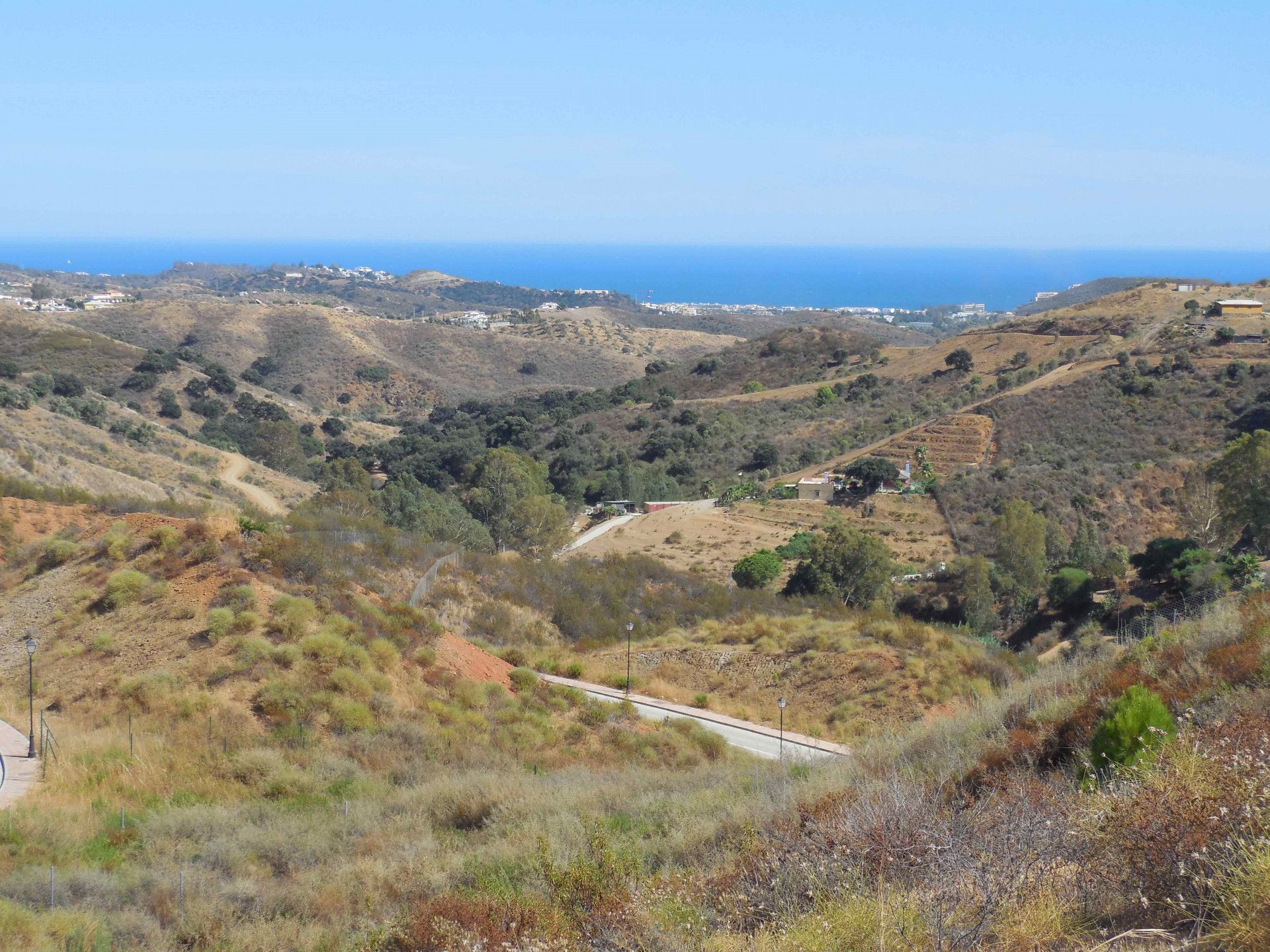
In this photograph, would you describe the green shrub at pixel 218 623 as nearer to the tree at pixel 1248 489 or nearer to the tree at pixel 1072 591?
the tree at pixel 1072 591

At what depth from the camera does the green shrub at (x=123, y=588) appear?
617 inches

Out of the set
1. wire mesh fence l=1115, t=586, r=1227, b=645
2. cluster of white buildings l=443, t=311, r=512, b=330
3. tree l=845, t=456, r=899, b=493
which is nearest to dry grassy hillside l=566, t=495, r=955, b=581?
tree l=845, t=456, r=899, b=493

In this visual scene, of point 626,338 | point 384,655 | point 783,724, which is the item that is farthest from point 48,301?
point 783,724

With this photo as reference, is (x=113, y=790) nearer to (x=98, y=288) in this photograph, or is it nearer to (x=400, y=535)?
(x=400, y=535)

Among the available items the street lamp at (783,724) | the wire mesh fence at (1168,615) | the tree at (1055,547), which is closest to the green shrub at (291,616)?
the street lamp at (783,724)

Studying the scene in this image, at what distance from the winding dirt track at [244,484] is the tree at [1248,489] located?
29.8 metres

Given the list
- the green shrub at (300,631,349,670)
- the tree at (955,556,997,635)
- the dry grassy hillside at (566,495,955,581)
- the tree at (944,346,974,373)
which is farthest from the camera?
the tree at (944,346,974,373)

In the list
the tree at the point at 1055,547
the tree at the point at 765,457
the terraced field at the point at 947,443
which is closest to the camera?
the tree at the point at 1055,547

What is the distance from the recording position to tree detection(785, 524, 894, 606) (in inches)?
1100

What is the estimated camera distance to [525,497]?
32250mm

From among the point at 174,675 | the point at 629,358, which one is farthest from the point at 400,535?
the point at 629,358

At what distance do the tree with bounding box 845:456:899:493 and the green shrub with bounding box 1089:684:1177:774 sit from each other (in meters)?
33.0

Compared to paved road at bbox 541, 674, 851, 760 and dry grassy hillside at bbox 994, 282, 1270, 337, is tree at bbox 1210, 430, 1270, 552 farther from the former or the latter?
dry grassy hillside at bbox 994, 282, 1270, 337

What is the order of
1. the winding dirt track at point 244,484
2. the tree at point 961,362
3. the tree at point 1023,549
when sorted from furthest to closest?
the tree at point 961,362 → the winding dirt track at point 244,484 → the tree at point 1023,549
